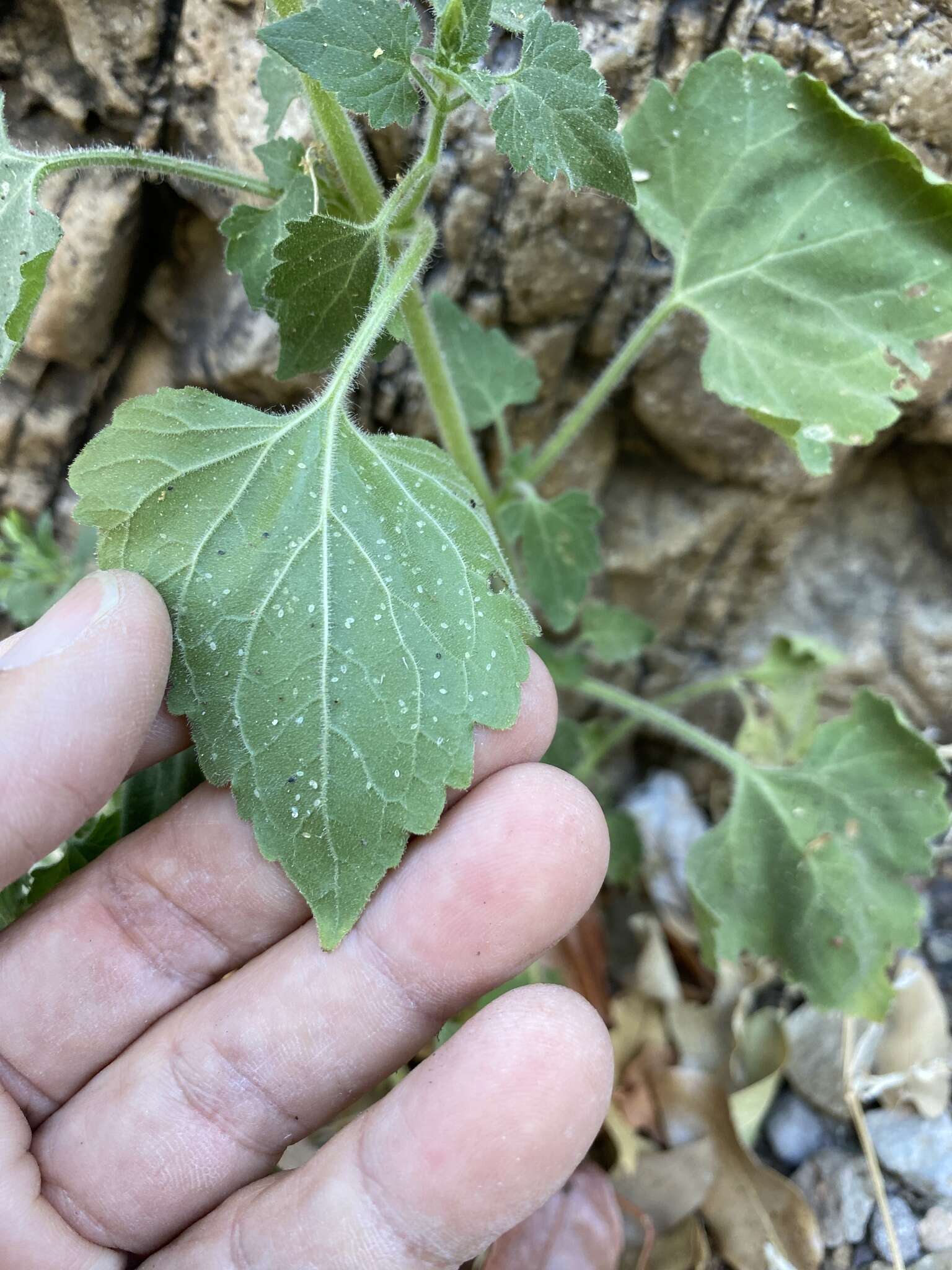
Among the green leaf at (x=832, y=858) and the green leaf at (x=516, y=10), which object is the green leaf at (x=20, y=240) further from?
the green leaf at (x=832, y=858)

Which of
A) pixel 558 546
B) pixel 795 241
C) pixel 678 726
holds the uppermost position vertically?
pixel 795 241

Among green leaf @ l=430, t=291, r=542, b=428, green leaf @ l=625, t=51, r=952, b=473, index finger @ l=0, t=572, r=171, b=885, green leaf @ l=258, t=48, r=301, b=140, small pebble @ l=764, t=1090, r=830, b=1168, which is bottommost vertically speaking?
small pebble @ l=764, t=1090, r=830, b=1168

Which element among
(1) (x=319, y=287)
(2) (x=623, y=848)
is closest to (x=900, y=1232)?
(2) (x=623, y=848)

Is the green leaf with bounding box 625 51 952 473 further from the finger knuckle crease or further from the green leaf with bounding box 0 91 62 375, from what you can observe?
the finger knuckle crease

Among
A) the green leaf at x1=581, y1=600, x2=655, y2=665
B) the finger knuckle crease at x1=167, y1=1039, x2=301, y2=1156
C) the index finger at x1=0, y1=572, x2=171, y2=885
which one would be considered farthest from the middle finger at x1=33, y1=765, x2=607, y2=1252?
the green leaf at x1=581, y1=600, x2=655, y2=665

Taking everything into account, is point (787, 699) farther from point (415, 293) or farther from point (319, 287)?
point (319, 287)

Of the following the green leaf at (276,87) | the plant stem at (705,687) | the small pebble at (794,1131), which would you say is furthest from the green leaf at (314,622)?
the small pebble at (794,1131)

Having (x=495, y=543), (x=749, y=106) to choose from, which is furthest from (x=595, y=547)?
(x=749, y=106)
